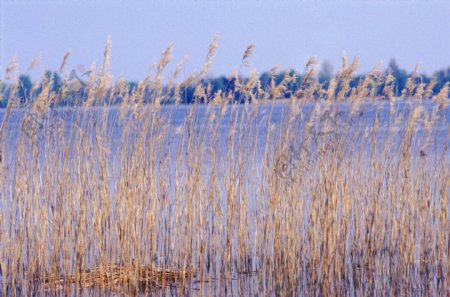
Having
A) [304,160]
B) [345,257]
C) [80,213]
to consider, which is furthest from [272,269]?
[80,213]

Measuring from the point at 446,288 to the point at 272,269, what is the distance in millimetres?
977

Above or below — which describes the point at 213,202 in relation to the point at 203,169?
below

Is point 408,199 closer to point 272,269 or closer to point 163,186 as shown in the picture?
point 272,269

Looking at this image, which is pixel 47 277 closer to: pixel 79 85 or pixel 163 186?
pixel 163 186

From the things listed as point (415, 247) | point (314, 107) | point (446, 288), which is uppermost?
point (314, 107)

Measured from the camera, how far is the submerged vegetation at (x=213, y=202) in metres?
3.30

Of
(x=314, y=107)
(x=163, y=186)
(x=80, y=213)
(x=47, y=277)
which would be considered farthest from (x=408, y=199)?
(x=47, y=277)

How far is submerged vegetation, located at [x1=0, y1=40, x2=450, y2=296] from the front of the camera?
3303 millimetres

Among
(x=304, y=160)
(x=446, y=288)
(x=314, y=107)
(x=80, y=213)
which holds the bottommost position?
(x=446, y=288)

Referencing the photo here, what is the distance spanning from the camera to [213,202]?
3.33 meters

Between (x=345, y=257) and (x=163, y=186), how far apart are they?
108 centimetres

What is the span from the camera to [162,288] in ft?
11.5

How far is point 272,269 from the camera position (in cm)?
Answer: 337

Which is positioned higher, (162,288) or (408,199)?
(408,199)
